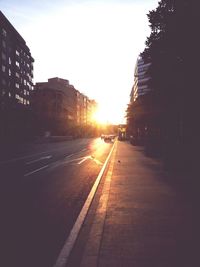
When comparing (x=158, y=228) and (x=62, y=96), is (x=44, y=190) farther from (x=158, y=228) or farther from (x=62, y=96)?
(x=62, y=96)

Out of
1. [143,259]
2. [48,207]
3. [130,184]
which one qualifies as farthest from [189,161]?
[143,259]

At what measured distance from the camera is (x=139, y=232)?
18.8ft

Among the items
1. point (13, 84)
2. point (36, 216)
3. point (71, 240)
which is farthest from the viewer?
point (13, 84)

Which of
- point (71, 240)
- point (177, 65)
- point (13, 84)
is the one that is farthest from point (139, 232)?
point (13, 84)

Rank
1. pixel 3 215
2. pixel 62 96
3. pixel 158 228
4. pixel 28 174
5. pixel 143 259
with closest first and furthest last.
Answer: pixel 143 259, pixel 158 228, pixel 3 215, pixel 28 174, pixel 62 96

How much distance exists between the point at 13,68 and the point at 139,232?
255ft

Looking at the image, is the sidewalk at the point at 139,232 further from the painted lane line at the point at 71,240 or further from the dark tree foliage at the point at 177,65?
the dark tree foliage at the point at 177,65

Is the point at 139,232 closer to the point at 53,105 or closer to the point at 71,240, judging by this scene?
the point at 71,240

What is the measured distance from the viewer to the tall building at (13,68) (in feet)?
227

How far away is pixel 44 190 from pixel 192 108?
13639 millimetres

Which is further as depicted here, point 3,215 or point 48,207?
point 48,207

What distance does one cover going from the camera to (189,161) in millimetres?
15086

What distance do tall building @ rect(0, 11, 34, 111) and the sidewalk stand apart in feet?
192

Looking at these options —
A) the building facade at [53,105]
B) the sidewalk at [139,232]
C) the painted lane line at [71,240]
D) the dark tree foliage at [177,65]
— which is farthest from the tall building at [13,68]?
the painted lane line at [71,240]
